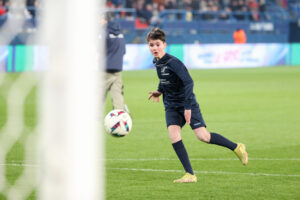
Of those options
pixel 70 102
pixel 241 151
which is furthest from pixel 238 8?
pixel 70 102

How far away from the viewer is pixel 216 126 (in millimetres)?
11023

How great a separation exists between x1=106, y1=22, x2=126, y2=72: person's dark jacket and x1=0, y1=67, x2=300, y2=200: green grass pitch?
3.65 feet

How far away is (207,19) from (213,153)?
23.8 m

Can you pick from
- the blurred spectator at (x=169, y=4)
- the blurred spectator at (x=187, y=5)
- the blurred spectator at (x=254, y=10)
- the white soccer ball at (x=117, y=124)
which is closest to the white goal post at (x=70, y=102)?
the white soccer ball at (x=117, y=124)

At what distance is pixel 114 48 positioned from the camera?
447 inches

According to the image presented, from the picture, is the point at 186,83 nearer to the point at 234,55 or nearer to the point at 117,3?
the point at 234,55

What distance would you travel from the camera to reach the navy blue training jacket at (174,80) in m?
6.36

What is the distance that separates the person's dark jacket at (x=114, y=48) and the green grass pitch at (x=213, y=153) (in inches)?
43.8

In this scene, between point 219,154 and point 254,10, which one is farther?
point 254,10

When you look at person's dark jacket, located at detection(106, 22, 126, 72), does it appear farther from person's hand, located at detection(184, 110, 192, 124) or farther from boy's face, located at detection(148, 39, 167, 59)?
person's hand, located at detection(184, 110, 192, 124)

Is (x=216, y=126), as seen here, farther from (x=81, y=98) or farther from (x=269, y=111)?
(x=81, y=98)

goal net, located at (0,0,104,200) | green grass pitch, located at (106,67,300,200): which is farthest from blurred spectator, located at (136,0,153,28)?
goal net, located at (0,0,104,200)

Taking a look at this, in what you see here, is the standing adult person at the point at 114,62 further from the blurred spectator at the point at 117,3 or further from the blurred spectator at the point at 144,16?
the blurred spectator at the point at 117,3

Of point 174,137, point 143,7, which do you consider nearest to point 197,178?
point 174,137
